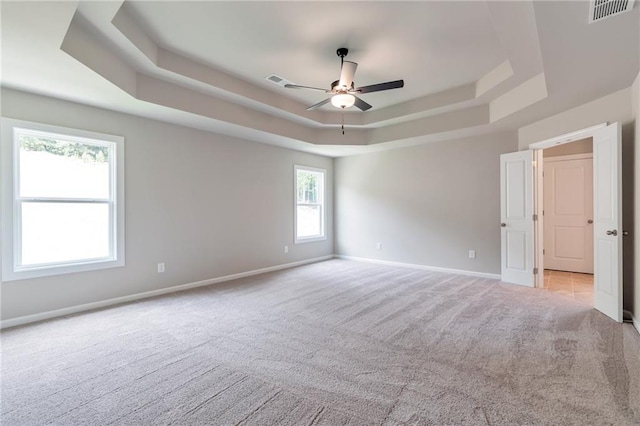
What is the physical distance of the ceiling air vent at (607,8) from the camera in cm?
196

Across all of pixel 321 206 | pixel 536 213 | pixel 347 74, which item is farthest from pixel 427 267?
pixel 347 74

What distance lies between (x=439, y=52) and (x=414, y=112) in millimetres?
1556

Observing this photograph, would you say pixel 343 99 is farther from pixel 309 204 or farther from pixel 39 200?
pixel 309 204

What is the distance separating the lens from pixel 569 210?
5973mm

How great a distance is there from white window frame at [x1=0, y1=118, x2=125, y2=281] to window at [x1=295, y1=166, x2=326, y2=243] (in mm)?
→ 3324

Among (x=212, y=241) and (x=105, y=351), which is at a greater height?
(x=212, y=241)

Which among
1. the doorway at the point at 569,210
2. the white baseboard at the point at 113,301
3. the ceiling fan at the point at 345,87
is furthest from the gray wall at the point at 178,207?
the doorway at the point at 569,210

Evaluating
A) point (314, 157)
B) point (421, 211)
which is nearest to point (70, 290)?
point (314, 157)

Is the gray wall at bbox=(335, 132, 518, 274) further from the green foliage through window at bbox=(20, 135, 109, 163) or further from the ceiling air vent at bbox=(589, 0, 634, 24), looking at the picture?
the green foliage through window at bbox=(20, 135, 109, 163)

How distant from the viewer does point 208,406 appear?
75.3 inches

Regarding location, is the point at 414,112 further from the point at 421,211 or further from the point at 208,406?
the point at 208,406

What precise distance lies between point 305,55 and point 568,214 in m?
5.84

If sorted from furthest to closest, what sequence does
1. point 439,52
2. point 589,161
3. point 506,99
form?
point 589,161
point 506,99
point 439,52

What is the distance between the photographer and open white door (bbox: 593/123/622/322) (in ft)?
10.7
